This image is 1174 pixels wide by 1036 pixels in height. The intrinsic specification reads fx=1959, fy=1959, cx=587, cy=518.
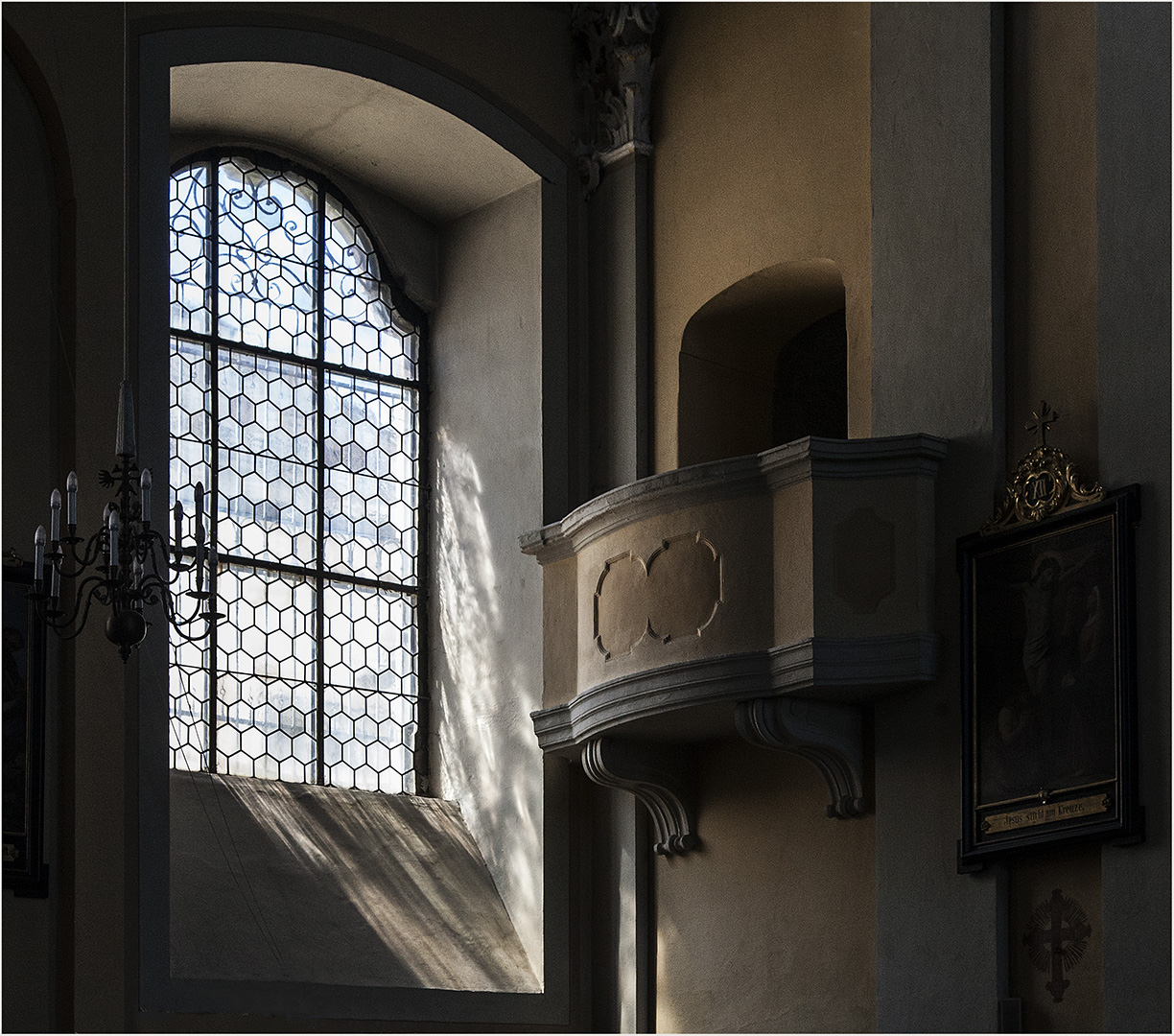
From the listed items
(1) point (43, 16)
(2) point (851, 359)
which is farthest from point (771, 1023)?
(1) point (43, 16)

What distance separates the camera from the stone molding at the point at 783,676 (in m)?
8.56

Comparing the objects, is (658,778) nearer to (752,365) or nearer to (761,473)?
(761,473)

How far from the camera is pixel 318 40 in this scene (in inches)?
414

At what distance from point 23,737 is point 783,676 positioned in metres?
3.32

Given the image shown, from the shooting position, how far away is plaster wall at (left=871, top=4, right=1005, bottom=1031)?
8.39 metres

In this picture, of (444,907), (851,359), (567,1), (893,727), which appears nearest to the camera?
(893,727)

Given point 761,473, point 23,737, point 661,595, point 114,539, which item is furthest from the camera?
point 661,595

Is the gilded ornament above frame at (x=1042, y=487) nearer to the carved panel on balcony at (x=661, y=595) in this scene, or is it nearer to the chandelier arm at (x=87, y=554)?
the carved panel on balcony at (x=661, y=595)

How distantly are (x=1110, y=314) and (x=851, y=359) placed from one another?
1.65 m

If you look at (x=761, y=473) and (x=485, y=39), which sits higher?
(x=485, y=39)

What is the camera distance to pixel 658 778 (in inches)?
386

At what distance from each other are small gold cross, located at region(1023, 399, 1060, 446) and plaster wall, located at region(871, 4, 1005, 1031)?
0.20 meters

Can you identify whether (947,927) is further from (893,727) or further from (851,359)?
(851,359)

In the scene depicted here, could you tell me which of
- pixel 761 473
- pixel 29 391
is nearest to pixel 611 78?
pixel 761 473
